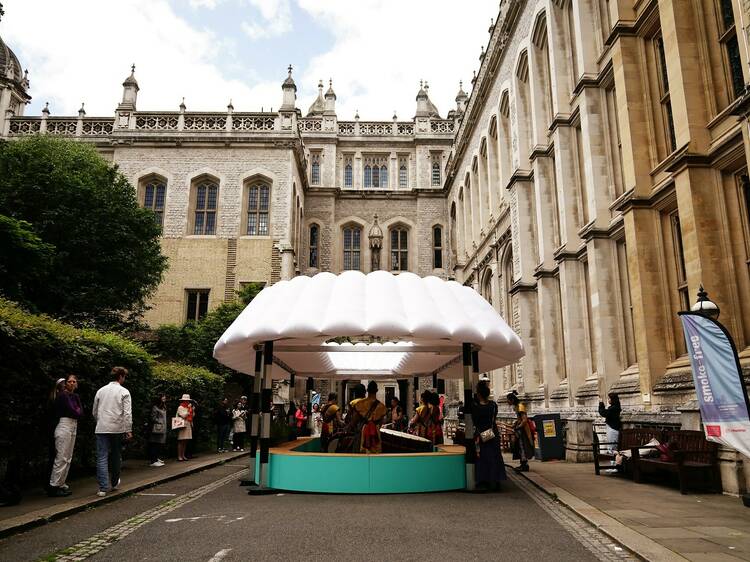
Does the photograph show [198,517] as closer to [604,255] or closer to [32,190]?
[604,255]

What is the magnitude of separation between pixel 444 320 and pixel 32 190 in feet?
66.6

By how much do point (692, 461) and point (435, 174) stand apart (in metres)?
33.1

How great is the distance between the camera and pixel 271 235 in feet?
103

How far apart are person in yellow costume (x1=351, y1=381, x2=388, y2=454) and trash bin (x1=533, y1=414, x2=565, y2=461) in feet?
20.3

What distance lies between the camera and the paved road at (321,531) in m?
5.05

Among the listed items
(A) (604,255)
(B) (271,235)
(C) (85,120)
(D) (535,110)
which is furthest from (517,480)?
(C) (85,120)

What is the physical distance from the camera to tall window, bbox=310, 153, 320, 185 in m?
40.4

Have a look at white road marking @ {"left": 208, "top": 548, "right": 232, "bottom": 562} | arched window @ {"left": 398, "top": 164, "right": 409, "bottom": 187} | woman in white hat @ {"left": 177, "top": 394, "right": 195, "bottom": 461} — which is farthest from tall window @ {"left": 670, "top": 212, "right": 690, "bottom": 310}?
arched window @ {"left": 398, "top": 164, "right": 409, "bottom": 187}

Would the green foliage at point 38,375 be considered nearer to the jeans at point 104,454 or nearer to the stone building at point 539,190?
the jeans at point 104,454

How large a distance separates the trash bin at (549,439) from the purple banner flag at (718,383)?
6.69 meters

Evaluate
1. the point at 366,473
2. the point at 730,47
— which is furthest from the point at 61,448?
the point at 730,47

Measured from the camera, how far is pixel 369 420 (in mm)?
9203

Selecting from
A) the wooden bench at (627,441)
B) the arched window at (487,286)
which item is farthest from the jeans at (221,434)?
the arched window at (487,286)

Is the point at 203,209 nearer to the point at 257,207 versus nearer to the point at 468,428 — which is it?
the point at 257,207
